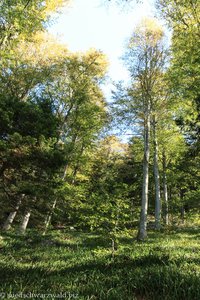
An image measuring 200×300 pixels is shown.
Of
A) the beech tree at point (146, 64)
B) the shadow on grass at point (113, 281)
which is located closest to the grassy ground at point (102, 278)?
the shadow on grass at point (113, 281)

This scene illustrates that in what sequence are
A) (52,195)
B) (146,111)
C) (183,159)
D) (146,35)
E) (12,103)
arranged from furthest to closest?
1. (183,159)
2. (146,35)
3. (146,111)
4. (12,103)
5. (52,195)

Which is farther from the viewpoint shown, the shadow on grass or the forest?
the forest

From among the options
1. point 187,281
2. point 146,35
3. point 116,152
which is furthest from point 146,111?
point 116,152

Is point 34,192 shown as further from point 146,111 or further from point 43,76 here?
point 43,76

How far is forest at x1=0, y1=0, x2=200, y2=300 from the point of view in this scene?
4.65 metres

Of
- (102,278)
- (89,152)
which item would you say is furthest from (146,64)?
(102,278)

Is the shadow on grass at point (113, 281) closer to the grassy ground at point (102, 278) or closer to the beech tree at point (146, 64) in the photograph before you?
the grassy ground at point (102, 278)

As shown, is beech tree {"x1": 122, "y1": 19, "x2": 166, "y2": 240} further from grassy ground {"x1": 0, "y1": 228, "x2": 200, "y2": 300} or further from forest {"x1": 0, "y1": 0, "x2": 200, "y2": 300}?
grassy ground {"x1": 0, "y1": 228, "x2": 200, "y2": 300}

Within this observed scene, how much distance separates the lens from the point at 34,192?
321 inches

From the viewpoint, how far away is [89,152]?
1930 centimetres

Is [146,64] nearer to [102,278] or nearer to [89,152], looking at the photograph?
[89,152]

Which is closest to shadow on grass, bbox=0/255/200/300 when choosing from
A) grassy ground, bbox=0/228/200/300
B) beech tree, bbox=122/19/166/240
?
grassy ground, bbox=0/228/200/300

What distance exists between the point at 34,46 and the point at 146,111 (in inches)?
397

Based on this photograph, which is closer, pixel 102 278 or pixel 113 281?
pixel 113 281
